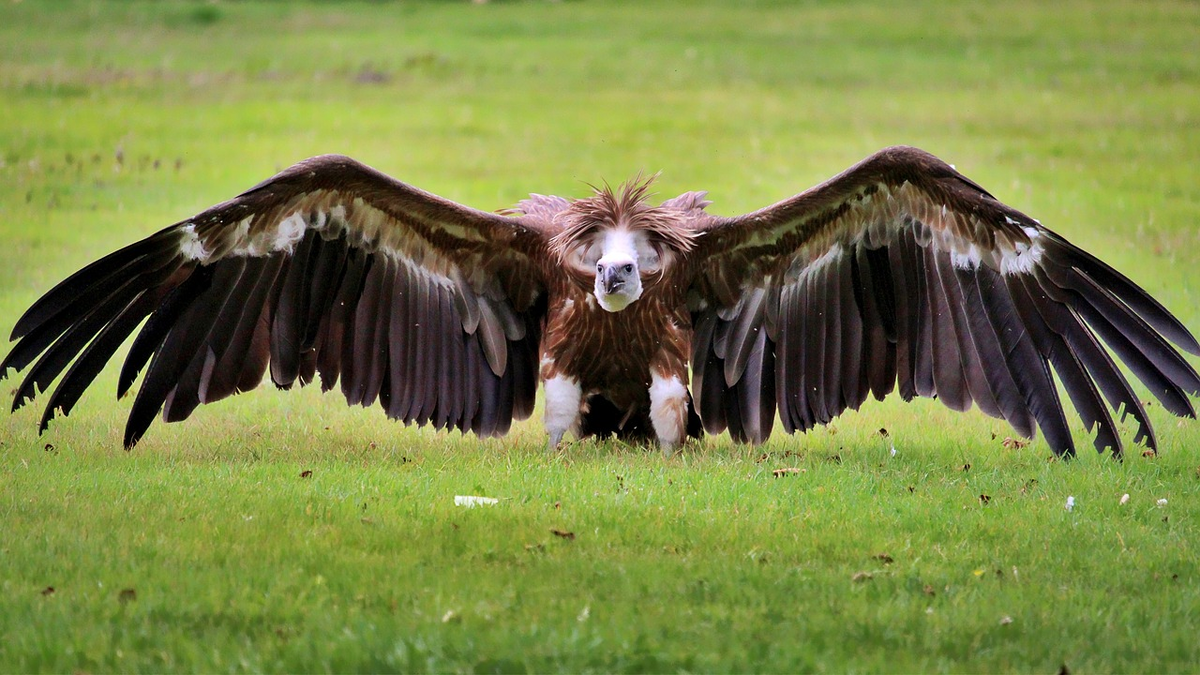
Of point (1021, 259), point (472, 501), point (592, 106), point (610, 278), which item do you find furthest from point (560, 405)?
point (592, 106)

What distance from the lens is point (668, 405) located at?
26.3ft

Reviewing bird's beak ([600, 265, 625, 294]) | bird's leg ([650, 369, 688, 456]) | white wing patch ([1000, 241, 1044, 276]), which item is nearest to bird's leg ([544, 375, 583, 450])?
bird's leg ([650, 369, 688, 456])

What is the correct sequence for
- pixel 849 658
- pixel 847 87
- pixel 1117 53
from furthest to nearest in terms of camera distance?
pixel 1117 53, pixel 847 87, pixel 849 658

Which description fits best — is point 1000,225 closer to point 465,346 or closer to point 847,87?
point 465,346

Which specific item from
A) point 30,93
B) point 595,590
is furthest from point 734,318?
point 30,93

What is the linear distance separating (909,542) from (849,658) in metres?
1.48

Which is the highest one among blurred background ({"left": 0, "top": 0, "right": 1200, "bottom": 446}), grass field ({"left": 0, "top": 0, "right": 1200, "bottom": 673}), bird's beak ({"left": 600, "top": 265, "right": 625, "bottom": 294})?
blurred background ({"left": 0, "top": 0, "right": 1200, "bottom": 446})

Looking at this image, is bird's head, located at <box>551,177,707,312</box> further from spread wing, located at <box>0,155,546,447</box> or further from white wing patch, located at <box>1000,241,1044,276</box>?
white wing patch, located at <box>1000,241,1044,276</box>

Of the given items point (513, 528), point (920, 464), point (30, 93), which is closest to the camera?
point (513, 528)

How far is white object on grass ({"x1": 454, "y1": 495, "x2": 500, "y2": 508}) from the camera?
659 cm

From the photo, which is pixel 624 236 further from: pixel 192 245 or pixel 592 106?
pixel 592 106

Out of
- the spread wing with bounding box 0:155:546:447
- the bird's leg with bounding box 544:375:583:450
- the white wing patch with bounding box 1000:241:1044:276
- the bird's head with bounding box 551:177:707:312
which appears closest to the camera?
the spread wing with bounding box 0:155:546:447

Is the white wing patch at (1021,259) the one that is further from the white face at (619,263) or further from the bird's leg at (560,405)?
the bird's leg at (560,405)

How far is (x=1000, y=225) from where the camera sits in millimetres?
7414
